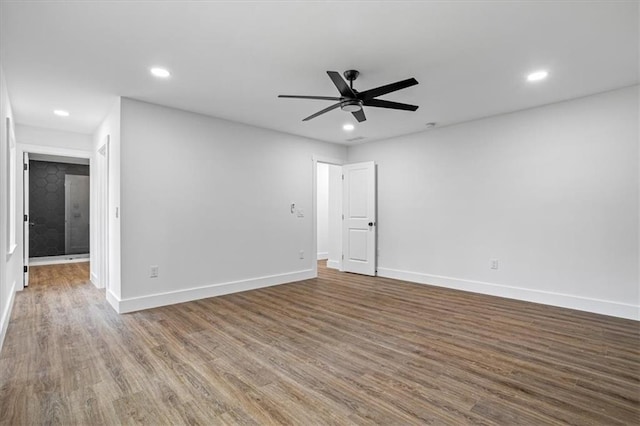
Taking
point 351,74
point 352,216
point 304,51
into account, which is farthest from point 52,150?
point 352,216

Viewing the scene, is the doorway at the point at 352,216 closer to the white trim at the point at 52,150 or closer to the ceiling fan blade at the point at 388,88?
the ceiling fan blade at the point at 388,88

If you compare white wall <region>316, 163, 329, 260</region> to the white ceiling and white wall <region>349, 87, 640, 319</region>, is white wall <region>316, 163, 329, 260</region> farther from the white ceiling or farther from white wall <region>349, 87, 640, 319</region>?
the white ceiling

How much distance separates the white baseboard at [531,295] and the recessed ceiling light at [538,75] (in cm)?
270

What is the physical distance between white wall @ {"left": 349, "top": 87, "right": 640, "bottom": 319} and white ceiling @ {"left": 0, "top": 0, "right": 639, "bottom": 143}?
0.45 metres

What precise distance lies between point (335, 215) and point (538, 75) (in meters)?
4.54

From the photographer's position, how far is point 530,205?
440 centimetres

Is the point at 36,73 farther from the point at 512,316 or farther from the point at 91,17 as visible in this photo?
the point at 512,316

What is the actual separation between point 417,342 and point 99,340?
9.87ft

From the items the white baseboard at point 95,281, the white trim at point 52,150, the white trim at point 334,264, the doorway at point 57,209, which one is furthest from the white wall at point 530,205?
the doorway at point 57,209

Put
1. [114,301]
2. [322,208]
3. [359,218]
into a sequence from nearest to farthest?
[114,301]
[359,218]
[322,208]

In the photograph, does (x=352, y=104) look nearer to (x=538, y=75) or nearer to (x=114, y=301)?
(x=538, y=75)

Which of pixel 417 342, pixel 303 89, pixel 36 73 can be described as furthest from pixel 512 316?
pixel 36 73

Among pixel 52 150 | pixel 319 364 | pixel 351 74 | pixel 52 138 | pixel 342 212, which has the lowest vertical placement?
pixel 319 364

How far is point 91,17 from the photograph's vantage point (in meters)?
2.33
